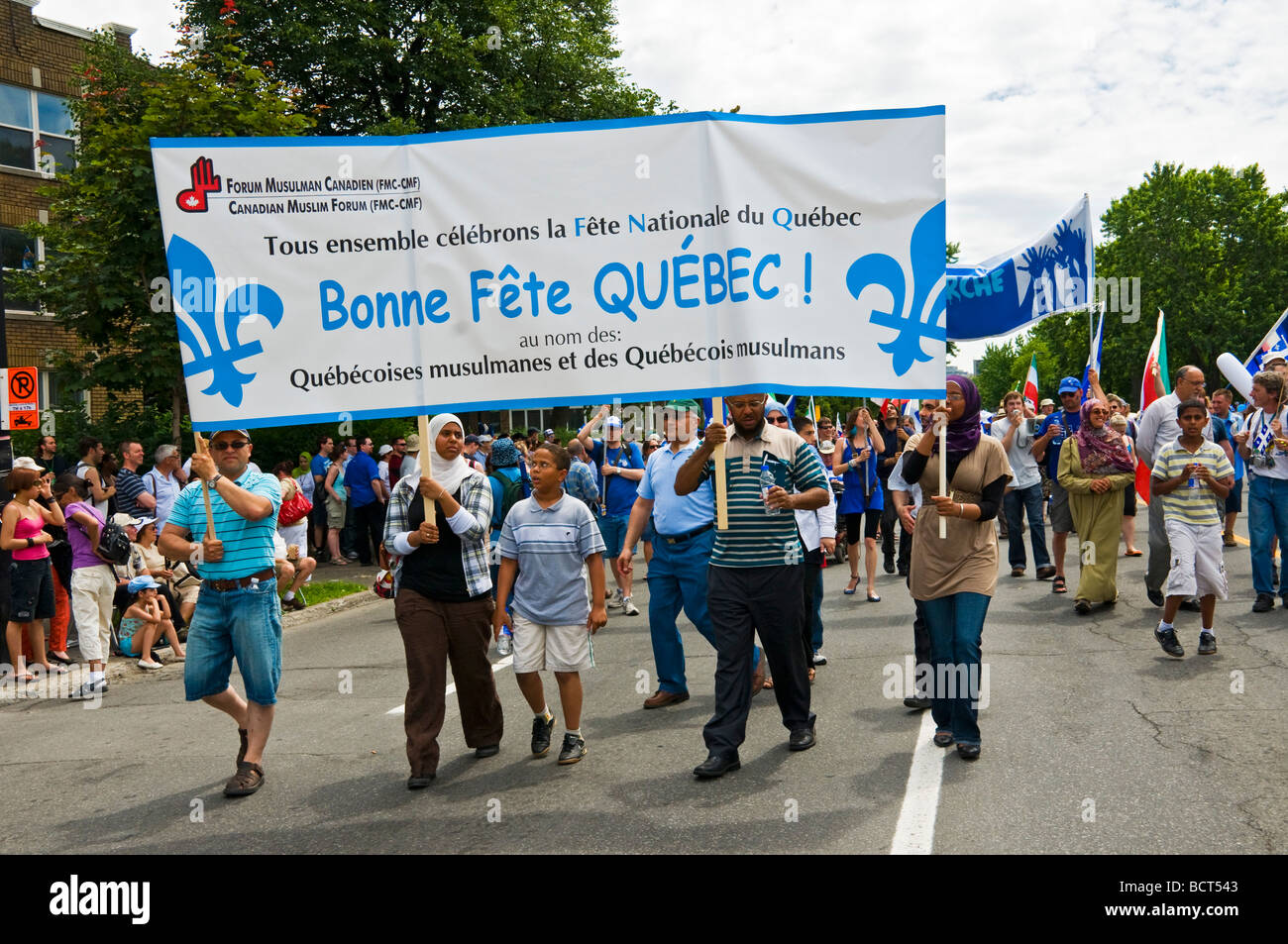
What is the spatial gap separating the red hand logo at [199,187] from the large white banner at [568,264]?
32 millimetres

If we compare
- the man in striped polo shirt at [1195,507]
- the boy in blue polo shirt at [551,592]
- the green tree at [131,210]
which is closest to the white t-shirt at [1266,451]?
the man in striped polo shirt at [1195,507]

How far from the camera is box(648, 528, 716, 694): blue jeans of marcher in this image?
764 cm

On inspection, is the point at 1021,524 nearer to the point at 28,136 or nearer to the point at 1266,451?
the point at 1266,451

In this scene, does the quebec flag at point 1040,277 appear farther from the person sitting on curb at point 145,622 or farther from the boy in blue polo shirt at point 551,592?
the person sitting on curb at point 145,622

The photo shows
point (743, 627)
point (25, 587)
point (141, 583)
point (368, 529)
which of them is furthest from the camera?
point (368, 529)

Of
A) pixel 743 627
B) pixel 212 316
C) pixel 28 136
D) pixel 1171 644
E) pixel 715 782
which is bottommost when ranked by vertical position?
pixel 715 782

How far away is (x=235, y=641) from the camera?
5.97 metres

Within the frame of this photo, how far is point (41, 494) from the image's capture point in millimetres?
10164

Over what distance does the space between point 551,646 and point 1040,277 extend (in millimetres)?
6109

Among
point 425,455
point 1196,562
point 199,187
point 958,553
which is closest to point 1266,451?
point 1196,562

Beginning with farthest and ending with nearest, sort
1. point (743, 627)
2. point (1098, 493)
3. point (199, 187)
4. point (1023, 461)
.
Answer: point (1023, 461), point (1098, 493), point (743, 627), point (199, 187)

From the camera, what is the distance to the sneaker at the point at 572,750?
6.25 meters

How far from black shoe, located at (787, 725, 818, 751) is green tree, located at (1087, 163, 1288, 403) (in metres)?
59.3

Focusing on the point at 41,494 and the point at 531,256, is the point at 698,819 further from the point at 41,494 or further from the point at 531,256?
the point at 41,494
